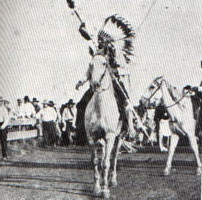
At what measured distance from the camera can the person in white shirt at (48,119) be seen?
17.7 m

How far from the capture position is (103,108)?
6.91m

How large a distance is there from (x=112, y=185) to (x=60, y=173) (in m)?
2.32

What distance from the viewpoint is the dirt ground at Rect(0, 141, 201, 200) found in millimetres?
6977

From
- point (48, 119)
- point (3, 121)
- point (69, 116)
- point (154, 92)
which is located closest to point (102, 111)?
point (154, 92)

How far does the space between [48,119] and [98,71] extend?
11555 millimetres

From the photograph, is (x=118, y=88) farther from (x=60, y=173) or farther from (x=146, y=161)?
(x=146, y=161)

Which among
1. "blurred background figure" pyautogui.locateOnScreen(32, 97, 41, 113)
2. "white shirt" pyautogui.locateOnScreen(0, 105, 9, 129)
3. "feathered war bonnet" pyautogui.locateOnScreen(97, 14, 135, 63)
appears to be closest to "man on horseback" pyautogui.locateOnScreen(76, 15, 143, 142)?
"feathered war bonnet" pyautogui.locateOnScreen(97, 14, 135, 63)

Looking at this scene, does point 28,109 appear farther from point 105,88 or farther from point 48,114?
point 105,88

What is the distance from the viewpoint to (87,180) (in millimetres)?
8586

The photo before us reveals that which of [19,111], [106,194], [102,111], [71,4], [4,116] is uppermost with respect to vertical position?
[71,4]

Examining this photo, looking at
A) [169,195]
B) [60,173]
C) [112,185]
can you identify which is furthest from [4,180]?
[169,195]

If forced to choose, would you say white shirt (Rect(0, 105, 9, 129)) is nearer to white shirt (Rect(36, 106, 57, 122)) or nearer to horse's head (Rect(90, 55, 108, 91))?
white shirt (Rect(36, 106, 57, 122))

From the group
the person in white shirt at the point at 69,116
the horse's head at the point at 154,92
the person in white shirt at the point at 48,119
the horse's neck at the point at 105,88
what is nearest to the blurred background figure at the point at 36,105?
the person in white shirt at the point at 48,119

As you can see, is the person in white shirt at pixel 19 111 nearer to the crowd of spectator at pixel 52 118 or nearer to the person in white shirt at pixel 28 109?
the crowd of spectator at pixel 52 118
